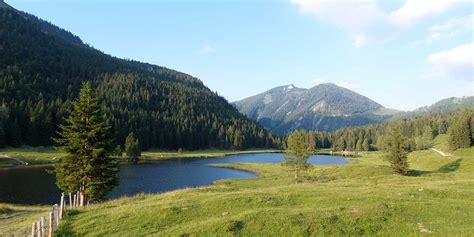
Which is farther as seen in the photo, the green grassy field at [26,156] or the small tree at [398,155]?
the green grassy field at [26,156]

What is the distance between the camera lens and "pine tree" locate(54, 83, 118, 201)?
4891cm

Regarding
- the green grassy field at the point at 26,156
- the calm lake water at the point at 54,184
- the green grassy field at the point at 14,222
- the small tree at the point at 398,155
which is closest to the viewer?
the green grassy field at the point at 14,222

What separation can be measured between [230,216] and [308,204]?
888 cm

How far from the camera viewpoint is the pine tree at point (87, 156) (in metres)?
48.9

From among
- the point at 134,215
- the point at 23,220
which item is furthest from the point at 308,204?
the point at 23,220

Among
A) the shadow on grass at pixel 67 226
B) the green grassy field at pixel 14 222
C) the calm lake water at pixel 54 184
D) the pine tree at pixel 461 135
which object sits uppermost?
the pine tree at pixel 461 135

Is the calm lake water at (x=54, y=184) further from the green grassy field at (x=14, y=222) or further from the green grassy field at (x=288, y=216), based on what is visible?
the green grassy field at (x=288, y=216)

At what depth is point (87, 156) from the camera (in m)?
49.3

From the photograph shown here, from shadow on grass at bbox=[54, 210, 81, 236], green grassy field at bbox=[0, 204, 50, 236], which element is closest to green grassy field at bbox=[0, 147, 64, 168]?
green grassy field at bbox=[0, 204, 50, 236]

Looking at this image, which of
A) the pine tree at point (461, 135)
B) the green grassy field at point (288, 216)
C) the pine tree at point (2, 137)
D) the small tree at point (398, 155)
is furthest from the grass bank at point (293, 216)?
the pine tree at point (2, 137)

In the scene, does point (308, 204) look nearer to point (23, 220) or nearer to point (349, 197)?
point (349, 197)

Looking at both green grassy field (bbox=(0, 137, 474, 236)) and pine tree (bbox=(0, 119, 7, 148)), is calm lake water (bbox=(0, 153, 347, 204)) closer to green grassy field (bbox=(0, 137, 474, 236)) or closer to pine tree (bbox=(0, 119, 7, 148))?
green grassy field (bbox=(0, 137, 474, 236))

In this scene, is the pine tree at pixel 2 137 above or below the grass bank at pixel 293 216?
above

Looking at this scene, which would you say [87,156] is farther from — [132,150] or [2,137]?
[2,137]
